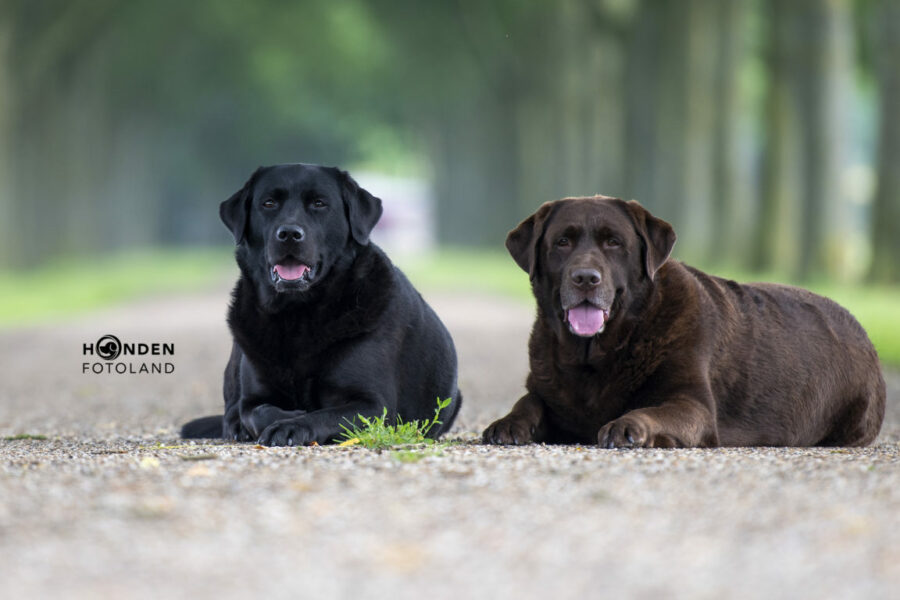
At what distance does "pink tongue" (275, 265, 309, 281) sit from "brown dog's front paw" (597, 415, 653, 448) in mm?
1812

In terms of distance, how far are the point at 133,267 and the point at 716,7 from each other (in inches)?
958

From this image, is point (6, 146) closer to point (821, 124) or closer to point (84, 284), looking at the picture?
point (84, 284)

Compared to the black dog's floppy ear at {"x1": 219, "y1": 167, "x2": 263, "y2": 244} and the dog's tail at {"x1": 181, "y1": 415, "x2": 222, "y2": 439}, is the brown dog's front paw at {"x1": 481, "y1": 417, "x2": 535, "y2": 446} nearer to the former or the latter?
the black dog's floppy ear at {"x1": 219, "y1": 167, "x2": 263, "y2": 244}

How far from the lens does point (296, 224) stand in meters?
7.01

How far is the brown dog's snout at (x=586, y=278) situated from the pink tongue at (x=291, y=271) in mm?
1486

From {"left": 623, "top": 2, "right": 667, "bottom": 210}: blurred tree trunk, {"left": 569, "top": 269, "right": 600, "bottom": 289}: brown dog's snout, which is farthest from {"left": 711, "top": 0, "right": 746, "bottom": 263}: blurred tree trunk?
{"left": 569, "top": 269, "right": 600, "bottom": 289}: brown dog's snout

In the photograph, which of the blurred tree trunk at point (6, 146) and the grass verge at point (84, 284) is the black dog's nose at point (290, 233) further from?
the blurred tree trunk at point (6, 146)

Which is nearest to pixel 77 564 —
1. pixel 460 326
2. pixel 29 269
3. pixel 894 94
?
pixel 460 326

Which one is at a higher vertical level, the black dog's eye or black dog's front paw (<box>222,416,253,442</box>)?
the black dog's eye

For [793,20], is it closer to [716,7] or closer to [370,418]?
[716,7]

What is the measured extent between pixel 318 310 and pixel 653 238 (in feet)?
5.83

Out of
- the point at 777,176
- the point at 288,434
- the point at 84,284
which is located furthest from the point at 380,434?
the point at 84,284

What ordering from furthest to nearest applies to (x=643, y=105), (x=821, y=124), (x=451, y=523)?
1. (x=643, y=105)
2. (x=821, y=124)
3. (x=451, y=523)

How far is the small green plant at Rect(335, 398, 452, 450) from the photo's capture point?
21.1 feet
